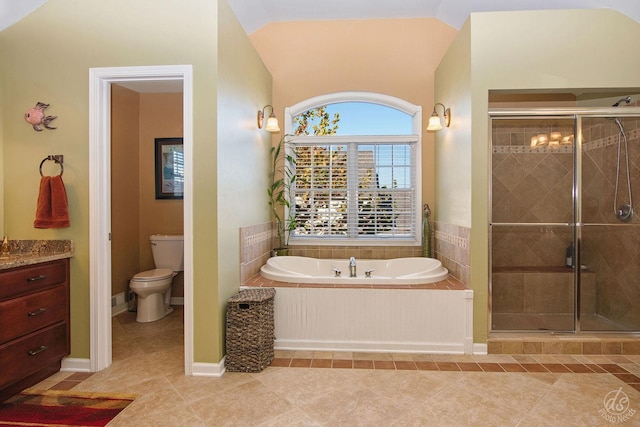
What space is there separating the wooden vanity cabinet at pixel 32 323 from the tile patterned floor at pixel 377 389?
0.20 meters

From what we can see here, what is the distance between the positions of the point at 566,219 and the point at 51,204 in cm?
414

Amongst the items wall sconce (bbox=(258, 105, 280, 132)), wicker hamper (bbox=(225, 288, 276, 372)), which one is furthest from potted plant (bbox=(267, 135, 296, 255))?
wicker hamper (bbox=(225, 288, 276, 372))

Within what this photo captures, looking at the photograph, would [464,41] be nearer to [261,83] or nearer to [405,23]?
[405,23]

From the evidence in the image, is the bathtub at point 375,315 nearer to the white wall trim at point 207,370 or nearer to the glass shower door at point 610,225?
the white wall trim at point 207,370

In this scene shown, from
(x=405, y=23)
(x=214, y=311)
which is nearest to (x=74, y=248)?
(x=214, y=311)

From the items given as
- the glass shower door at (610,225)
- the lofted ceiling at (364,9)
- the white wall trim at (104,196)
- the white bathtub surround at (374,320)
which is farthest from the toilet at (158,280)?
the glass shower door at (610,225)

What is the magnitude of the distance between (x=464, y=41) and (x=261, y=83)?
1908 millimetres

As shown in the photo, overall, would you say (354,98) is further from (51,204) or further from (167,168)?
(51,204)

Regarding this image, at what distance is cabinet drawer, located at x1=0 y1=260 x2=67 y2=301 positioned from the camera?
2.18 metres

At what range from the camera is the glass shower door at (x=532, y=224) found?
126 inches

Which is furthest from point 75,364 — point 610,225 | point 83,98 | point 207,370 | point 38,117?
point 610,225

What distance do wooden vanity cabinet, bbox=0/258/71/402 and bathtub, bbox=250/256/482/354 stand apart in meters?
1.36

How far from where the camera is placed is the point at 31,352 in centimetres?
234

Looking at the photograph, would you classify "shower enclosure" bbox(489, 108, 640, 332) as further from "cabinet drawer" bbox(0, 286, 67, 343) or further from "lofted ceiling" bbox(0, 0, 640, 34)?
"cabinet drawer" bbox(0, 286, 67, 343)
